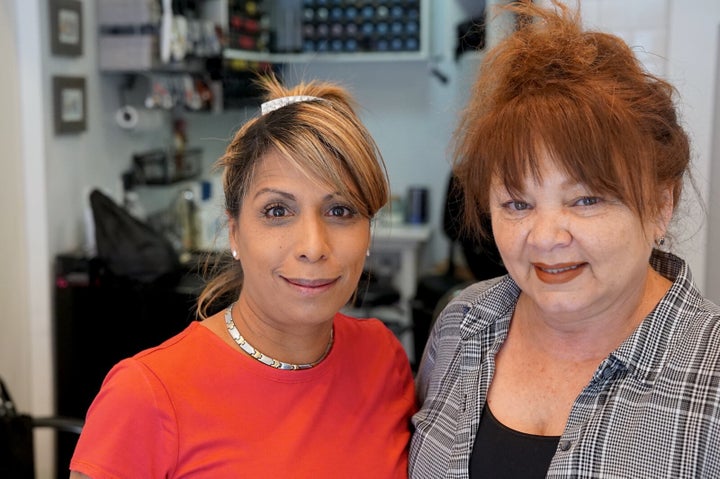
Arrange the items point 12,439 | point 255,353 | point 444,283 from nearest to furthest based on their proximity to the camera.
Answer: point 255,353
point 12,439
point 444,283

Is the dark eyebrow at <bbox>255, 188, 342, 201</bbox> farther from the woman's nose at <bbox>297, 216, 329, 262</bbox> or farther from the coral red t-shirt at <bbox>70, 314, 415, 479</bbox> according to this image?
the coral red t-shirt at <bbox>70, 314, 415, 479</bbox>

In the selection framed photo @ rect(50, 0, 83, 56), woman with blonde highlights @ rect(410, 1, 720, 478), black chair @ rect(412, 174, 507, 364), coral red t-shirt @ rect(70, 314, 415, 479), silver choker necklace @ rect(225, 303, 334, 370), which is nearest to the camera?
woman with blonde highlights @ rect(410, 1, 720, 478)

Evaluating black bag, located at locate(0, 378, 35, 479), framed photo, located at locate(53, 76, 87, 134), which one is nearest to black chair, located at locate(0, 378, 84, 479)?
black bag, located at locate(0, 378, 35, 479)

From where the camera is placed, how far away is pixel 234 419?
1440 millimetres

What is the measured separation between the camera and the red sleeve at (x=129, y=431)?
1329 millimetres

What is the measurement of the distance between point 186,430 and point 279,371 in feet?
0.67

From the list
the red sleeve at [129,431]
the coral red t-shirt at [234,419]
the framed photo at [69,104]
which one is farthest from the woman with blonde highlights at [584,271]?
the framed photo at [69,104]

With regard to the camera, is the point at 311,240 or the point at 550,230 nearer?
the point at 550,230

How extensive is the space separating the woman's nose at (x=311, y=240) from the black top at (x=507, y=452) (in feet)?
1.33

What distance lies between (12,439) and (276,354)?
149 cm

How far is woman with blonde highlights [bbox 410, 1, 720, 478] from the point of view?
125 centimetres

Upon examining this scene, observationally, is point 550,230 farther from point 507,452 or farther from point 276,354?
point 276,354

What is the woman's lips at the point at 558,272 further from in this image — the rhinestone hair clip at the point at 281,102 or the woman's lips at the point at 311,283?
the rhinestone hair clip at the point at 281,102

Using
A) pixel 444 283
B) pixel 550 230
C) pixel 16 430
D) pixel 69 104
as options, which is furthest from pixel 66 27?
pixel 550 230
